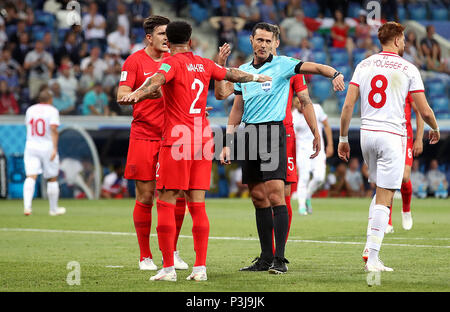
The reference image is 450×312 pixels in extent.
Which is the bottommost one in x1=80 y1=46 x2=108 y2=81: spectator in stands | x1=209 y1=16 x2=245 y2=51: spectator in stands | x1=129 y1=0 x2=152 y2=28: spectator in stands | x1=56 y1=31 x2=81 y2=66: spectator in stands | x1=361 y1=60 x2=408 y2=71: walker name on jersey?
x1=361 y1=60 x2=408 y2=71: walker name on jersey

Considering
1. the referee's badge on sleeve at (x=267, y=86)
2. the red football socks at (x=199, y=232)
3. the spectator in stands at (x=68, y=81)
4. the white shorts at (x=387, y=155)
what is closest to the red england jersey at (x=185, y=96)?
the red football socks at (x=199, y=232)

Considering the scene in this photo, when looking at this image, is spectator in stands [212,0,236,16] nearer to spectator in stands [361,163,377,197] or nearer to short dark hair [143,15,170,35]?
spectator in stands [361,163,377,197]

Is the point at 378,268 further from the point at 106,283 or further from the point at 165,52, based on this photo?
the point at 165,52

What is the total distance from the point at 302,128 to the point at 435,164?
8.59 m

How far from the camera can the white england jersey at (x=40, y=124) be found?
16.4m

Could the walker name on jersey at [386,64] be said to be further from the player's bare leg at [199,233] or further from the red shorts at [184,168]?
the player's bare leg at [199,233]

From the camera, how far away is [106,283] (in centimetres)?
695

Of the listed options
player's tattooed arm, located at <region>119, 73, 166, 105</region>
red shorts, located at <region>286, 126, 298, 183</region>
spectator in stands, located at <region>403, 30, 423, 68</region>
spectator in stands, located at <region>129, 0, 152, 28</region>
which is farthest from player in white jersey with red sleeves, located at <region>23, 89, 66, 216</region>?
spectator in stands, located at <region>403, 30, 423, 68</region>

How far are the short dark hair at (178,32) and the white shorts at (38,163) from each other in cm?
995

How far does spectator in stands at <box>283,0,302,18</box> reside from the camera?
27391mm

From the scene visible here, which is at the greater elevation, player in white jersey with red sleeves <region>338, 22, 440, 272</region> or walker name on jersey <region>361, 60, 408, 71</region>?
walker name on jersey <region>361, 60, 408, 71</region>

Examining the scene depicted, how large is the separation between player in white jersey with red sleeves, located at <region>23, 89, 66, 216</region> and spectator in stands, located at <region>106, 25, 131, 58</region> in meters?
7.49

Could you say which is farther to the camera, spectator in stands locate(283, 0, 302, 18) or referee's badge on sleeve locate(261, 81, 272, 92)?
spectator in stands locate(283, 0, 302, 18)

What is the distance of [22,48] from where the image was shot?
22719 mm
